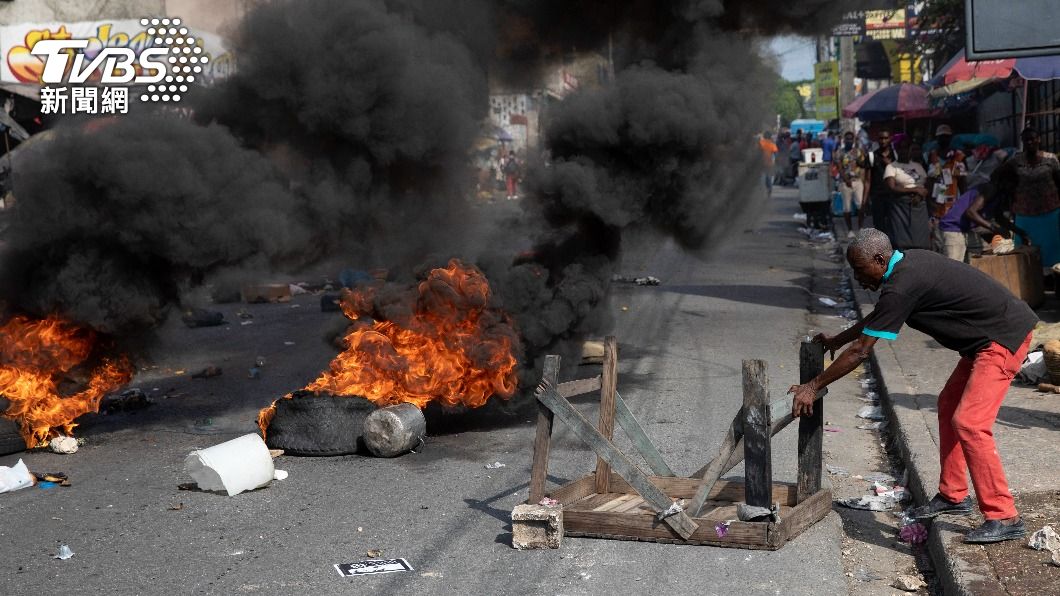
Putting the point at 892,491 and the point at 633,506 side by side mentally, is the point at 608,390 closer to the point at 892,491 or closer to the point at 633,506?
the point at 633,506

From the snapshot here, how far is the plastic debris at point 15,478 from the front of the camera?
6.40m

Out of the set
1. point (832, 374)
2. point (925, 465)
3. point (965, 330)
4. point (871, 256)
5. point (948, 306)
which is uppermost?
point (871, 256)

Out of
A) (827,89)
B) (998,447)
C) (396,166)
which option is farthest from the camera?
(827,89)

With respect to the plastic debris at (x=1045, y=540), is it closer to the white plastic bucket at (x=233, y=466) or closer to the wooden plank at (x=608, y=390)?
the wooden plank at (x=608, y=390)

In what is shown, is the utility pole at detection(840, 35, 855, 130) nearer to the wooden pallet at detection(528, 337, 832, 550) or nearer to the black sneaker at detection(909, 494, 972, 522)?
the wooden pallet at detection(528, 337, 832, 550)

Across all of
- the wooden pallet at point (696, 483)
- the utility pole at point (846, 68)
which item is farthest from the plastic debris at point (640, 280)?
the utility pole at point (846, 68)

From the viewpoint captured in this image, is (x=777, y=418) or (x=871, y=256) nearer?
(x=871, y=256)

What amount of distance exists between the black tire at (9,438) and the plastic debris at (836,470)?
5.44 meters

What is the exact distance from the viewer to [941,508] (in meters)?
5.04

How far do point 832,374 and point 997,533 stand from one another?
1.00 m

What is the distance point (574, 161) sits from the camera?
8680mm

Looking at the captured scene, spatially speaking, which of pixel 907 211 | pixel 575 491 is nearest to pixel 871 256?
pixel 575 491

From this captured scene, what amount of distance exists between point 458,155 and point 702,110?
7.48 ft

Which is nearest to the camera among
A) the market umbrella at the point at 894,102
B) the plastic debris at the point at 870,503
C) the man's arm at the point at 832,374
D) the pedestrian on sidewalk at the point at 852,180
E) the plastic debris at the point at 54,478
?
the man's arm at the point at 832,374
